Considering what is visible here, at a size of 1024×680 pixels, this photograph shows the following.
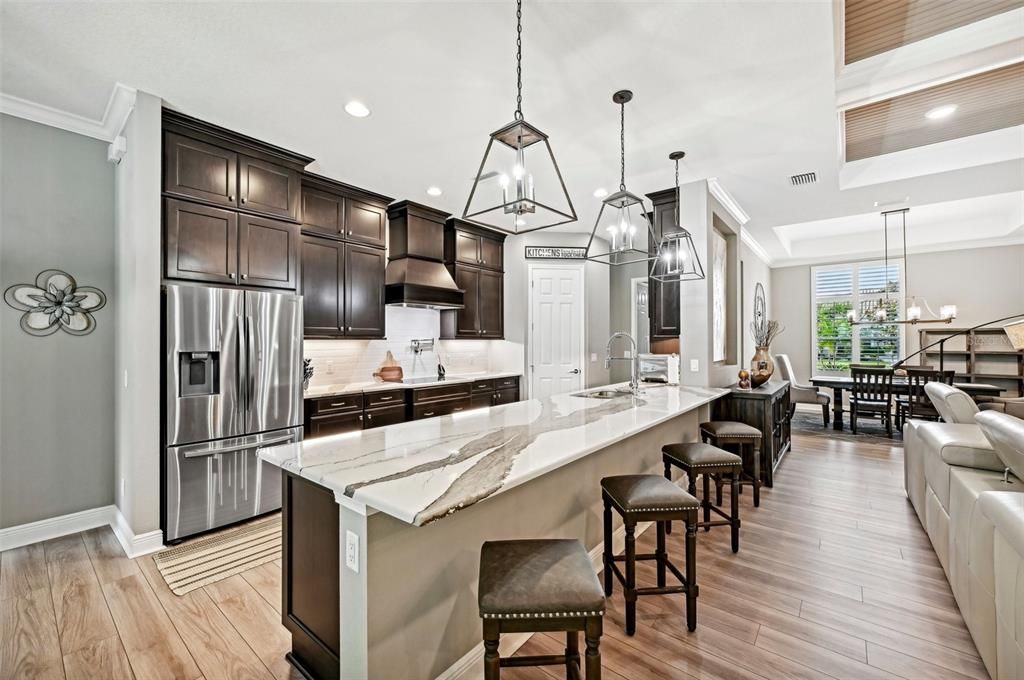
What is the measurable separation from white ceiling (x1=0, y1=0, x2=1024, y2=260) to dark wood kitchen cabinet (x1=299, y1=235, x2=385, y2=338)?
88 cm

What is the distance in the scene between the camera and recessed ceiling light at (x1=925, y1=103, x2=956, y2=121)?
3.26m

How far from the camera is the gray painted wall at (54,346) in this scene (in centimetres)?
288

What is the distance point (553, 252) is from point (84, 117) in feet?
15.3

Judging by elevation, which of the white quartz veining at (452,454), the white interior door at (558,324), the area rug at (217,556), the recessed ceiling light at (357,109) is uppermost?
the recessed ceiling light at (357,109)

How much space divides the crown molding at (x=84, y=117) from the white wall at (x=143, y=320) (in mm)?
87

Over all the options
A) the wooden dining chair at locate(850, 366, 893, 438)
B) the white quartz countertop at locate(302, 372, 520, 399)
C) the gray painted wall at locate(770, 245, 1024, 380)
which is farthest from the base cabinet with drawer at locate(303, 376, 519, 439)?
the gray painted wall at locate(770, 245, 1024, 380)

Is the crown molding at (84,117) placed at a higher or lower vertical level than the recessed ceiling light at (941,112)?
lower

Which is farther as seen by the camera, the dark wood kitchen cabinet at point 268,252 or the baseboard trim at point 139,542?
the dark wood kitchen cabinet at point 268,252

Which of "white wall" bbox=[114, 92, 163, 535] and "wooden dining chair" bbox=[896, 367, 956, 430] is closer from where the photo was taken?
"white wall" bbox=[114, 92, 163, 535]

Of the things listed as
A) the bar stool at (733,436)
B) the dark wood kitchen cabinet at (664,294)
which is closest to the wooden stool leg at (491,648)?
the bar stool at (733,436)

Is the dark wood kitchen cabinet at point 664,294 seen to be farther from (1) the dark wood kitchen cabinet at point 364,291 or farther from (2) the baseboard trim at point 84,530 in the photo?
(2) the baseboard trim at point 84,530

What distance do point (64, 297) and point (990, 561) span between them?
208 inches

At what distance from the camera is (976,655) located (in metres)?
1.85

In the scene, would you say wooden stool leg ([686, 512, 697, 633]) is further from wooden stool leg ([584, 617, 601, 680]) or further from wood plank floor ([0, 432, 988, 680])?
wooden stool leg ([584, 617, 601, 680])
